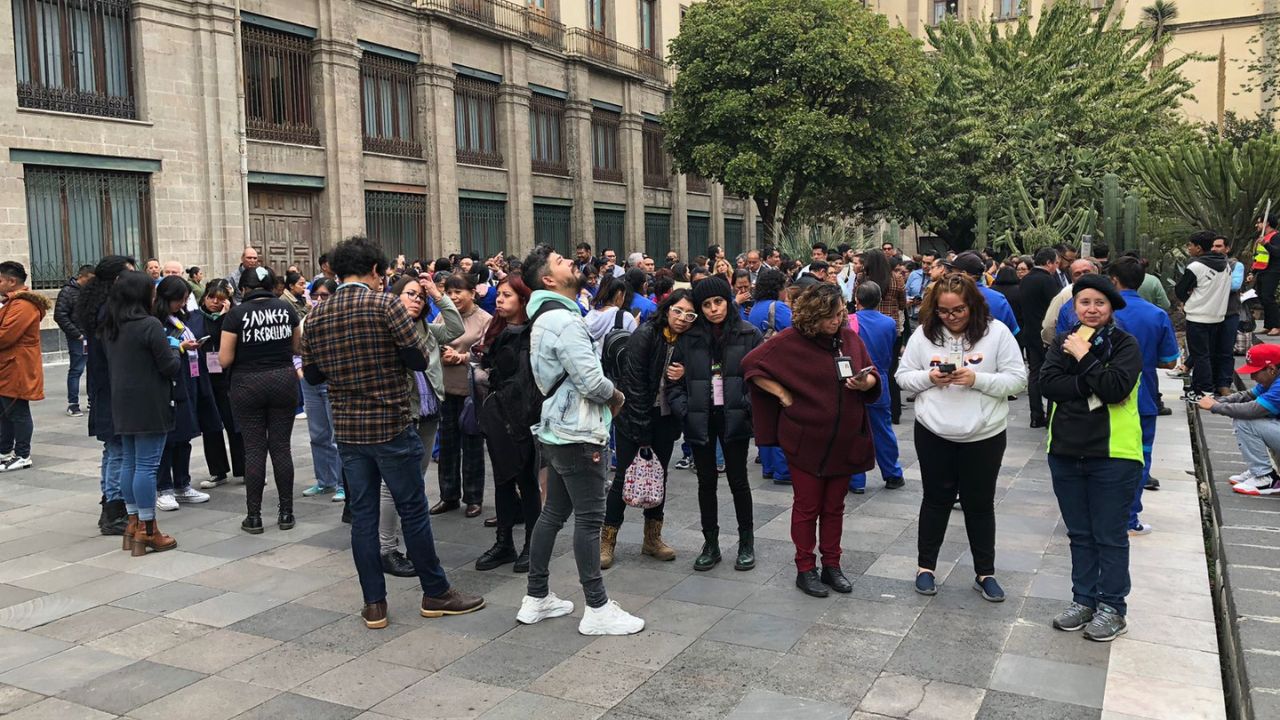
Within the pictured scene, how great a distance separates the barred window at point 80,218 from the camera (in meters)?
16.2

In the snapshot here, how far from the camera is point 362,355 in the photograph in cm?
514

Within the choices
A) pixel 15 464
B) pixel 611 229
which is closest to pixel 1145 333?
pixel 15 464

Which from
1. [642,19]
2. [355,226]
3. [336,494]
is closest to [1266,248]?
[336,494]

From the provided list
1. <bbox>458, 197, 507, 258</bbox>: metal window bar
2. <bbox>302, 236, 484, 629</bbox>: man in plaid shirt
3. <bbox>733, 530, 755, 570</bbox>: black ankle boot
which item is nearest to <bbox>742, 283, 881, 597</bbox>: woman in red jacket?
<bbox>733, 530, 755, 570</bbox>: black ankle boot

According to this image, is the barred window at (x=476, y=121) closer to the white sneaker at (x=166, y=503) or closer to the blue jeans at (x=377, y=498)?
the white sneaker at (x=166, y=503)

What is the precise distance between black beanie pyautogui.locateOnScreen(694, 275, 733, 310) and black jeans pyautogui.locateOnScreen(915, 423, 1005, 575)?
1.38 meters

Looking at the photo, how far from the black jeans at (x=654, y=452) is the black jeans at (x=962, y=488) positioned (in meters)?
1.27

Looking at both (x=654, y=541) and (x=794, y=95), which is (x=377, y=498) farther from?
(x=794, y=95)

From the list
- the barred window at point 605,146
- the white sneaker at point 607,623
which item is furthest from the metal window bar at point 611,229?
the white sneaker at point 607,623

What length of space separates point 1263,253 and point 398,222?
55.4ft

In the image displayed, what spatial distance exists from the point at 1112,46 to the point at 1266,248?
17.1m

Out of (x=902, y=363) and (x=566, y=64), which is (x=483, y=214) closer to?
(x=566, y=64)

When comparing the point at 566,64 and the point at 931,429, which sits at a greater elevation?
the point at 566,64

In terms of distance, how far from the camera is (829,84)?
2566 centimetres
